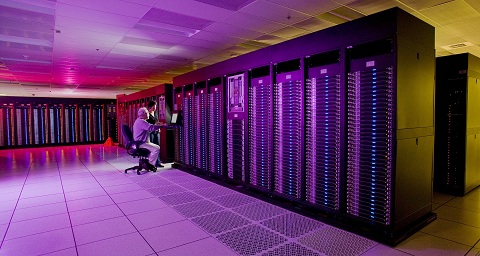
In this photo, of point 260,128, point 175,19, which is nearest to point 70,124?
point 175,19

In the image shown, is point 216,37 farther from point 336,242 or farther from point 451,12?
→ point 336,242

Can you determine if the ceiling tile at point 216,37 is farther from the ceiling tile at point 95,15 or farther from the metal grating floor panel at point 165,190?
the metal grating floor panel at point 165,190

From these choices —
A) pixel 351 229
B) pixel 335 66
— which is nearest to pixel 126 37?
pixel 335 66

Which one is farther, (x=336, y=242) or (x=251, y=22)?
(x=251, y=22)

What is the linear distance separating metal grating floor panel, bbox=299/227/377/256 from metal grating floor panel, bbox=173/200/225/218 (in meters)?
1.40

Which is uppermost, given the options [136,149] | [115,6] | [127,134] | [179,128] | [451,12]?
[451,12]

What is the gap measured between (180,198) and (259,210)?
1.33 metres

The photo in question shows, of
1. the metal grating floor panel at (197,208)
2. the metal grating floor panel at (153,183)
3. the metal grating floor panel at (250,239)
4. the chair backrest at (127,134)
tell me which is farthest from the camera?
the chair backrest at (127,134)

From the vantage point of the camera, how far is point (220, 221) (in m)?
3.33

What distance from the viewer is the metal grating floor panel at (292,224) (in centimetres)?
303

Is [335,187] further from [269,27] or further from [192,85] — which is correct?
[192,85]

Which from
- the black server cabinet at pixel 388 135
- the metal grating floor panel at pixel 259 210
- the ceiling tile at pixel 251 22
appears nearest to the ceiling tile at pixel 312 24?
the ceiling tile at pixel 251 22

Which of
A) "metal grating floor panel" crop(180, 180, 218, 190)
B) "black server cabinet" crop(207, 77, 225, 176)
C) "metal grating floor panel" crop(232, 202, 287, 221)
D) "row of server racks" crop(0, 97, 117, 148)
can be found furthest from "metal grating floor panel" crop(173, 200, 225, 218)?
"row of server racks" crop(0, 97, 117, 148)

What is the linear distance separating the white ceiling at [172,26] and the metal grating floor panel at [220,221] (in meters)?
2.85
